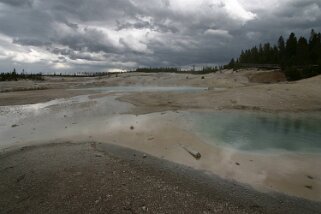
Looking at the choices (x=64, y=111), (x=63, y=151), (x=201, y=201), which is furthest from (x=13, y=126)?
(x=201, y=201)

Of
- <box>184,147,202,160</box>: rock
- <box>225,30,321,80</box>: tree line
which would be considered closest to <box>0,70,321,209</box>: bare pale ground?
<box>184,147,202,160</box>: rock

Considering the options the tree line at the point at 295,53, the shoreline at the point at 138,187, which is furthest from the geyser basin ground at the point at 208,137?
the tree line at the point at 295,53

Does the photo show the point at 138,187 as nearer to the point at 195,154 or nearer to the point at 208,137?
the point at 195,154

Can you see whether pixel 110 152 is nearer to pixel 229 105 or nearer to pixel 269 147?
pixel 269 147

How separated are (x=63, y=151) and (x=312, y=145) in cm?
1280

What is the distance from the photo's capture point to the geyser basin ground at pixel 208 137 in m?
11.5

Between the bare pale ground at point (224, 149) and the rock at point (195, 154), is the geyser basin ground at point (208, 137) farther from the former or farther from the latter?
the rock at point (195, 154)

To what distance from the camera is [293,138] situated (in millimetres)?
17438

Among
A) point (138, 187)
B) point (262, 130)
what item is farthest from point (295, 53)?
point (138, 187)

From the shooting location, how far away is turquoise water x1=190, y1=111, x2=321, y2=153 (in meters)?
15.8

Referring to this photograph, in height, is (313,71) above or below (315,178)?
above

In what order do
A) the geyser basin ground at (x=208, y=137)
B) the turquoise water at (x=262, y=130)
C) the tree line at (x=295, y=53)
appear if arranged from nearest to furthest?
1. the geyser basin ground at (x=208, y=137)
2. the turquoise water at (x=262, y=130)
3. the tree line at (x=295, y=53)

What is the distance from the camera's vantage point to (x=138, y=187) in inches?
377

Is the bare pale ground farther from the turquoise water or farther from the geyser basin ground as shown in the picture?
the turquoise water
